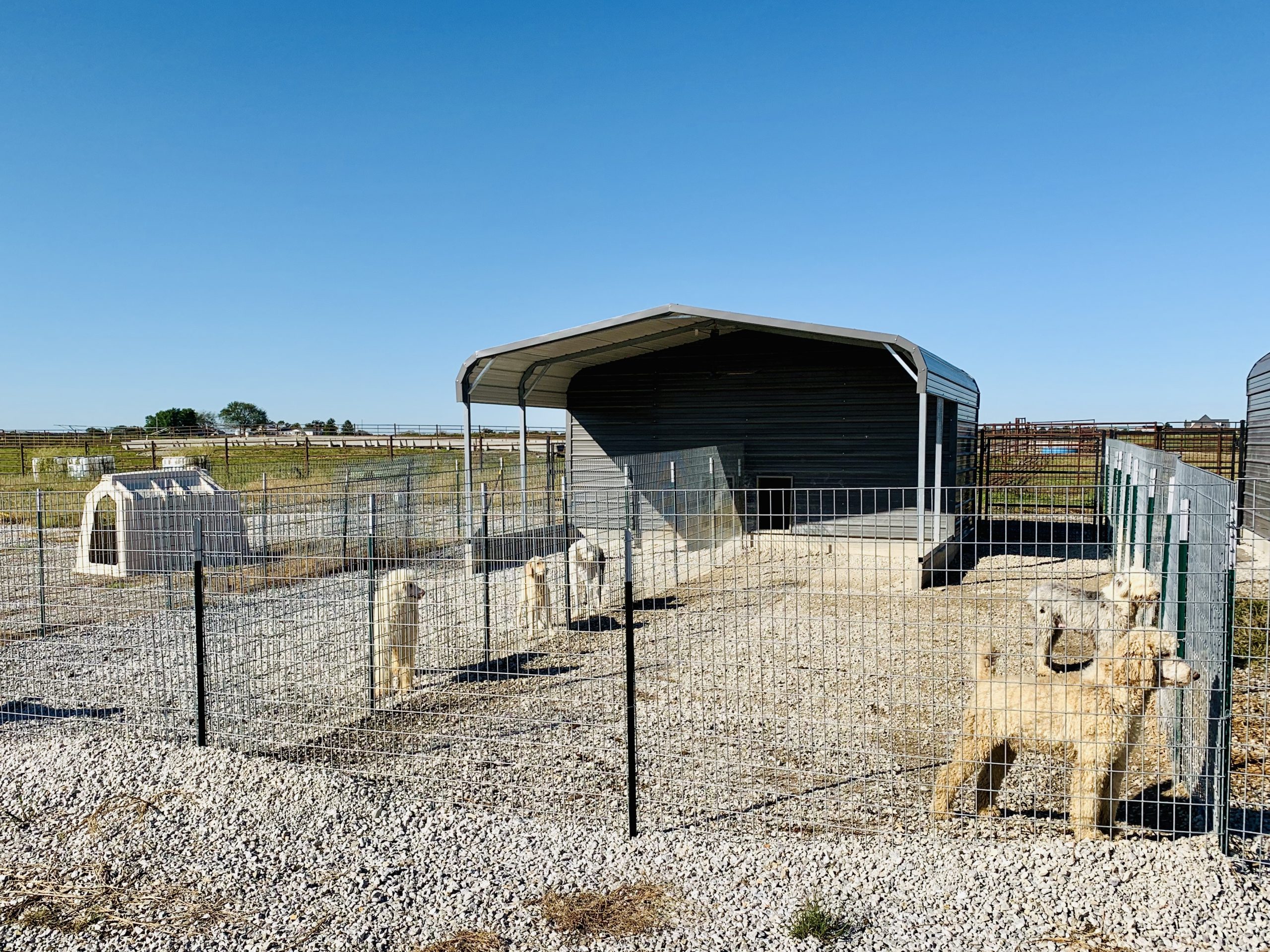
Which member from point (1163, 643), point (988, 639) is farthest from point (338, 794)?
point (1163, 643)

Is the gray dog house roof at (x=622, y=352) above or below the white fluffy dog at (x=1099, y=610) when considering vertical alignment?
above

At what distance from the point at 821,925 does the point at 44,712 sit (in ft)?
19.8

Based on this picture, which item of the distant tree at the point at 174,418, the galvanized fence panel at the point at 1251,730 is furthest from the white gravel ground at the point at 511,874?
the distant tree at the point at 174,418

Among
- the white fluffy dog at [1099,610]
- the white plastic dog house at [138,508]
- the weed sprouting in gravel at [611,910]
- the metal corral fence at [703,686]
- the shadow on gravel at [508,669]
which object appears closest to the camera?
the weed sprouting in gravel at [611,910]

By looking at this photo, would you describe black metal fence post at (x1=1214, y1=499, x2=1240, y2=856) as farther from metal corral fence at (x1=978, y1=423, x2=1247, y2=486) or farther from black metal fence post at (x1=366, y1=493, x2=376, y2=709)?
metal corral fence at (x1=978, y1=423, x2=1247, y2=486)

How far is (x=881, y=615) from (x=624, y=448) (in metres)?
8.62

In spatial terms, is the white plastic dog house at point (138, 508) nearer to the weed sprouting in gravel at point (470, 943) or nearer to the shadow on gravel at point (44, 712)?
the shadow on gravel at point (44, 712)

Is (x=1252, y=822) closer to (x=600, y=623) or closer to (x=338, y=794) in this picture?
(x=338, y=794)

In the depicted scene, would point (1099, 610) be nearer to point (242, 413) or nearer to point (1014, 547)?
point (1014, 547)

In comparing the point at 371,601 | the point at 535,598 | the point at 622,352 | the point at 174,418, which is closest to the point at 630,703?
the point at 371,601

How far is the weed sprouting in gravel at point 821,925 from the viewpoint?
346 centimetres

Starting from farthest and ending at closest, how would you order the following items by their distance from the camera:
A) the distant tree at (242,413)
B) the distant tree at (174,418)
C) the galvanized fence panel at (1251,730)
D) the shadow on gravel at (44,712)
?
1. the distant tree at (242,413)
2. the distant tree at (174,418)
3. the shadow on gravel at (44,712)
4. the galvanized fence panel at (1251,730)

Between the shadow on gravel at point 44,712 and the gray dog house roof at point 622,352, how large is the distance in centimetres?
812

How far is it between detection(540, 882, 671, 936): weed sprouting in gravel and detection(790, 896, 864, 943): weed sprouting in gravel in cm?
57
